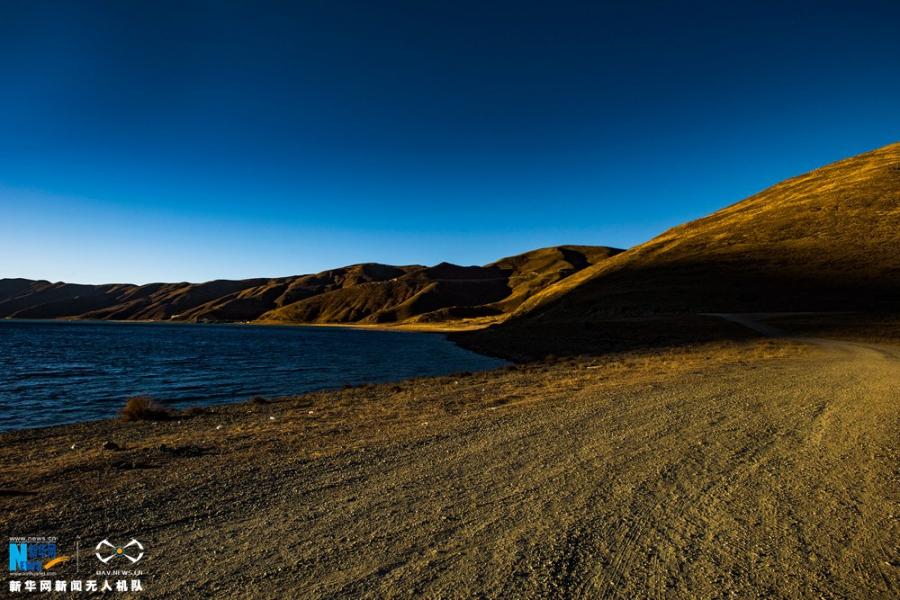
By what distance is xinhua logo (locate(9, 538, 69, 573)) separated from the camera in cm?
557

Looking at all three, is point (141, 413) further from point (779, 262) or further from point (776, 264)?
point (779, 262)

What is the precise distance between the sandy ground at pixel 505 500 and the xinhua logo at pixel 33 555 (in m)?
0.28

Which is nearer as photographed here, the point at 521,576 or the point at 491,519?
the point at 521,576

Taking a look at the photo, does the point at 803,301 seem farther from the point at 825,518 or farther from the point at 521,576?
the point at 521,576

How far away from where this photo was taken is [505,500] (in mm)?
7051

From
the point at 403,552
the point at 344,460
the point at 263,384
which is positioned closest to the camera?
the point at 403,552

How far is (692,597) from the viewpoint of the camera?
4.56 m

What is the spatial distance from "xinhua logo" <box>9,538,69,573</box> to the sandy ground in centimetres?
28

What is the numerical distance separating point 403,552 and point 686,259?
94.8 m

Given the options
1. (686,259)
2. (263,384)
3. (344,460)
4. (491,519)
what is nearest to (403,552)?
(491,519)

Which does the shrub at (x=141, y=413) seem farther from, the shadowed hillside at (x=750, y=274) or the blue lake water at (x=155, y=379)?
the shadowed hillside at (x=750, y=274)

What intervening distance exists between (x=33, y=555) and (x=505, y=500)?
6574 mm

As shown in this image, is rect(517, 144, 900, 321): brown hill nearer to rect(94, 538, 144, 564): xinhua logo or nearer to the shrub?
the shrub

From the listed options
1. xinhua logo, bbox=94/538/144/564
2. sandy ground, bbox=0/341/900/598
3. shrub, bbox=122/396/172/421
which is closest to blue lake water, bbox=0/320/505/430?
shrub, bbox=122/396/172/421
